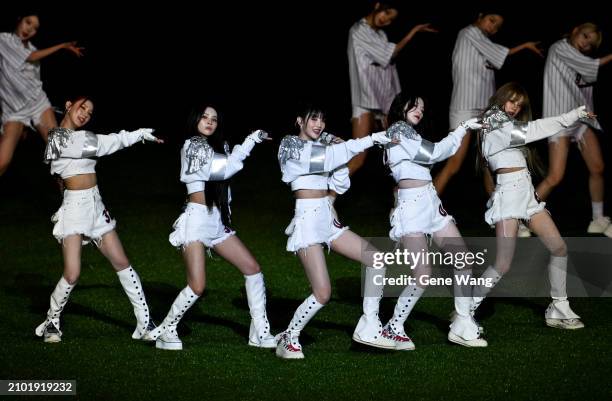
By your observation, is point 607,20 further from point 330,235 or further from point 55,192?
point 330,235

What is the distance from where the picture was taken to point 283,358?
6555 mm

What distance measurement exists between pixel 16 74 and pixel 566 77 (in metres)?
4.45

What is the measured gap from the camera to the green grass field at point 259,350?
6.07 metres

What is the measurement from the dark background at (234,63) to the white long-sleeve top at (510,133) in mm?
6044

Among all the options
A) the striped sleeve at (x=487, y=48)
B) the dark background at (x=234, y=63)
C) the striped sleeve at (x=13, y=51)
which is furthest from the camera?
the dark background at (x=234, y=63)

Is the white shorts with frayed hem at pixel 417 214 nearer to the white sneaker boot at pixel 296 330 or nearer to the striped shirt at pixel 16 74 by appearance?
the white sneaker boot at pixel 296 330

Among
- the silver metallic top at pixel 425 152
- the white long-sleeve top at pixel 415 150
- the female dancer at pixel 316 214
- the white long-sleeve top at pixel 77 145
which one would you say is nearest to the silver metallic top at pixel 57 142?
the white long-sleeve top at pixel 77 145

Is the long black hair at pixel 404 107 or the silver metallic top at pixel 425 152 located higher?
the long black hair at pixel 404 107

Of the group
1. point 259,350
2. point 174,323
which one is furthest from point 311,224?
point 174,323

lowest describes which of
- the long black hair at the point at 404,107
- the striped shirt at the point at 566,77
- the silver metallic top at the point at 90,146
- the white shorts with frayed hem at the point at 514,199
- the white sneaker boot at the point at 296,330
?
the white sneaker boot at the point at 296,330

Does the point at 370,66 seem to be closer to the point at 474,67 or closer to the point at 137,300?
the point at 474,67

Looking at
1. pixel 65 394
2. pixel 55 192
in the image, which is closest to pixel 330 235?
pixel 65 394

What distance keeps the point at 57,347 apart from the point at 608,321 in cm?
334

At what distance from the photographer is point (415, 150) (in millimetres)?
6613
